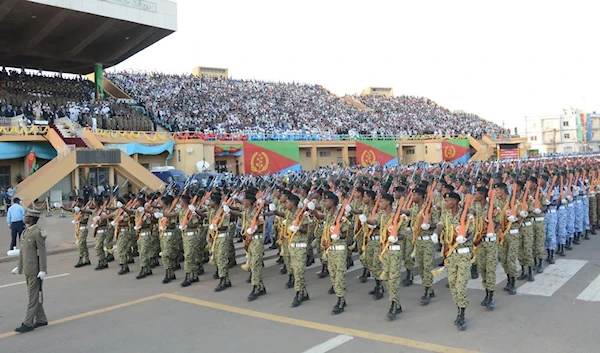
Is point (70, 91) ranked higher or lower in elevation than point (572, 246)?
higher

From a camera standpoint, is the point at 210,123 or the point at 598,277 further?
the point at 210,123

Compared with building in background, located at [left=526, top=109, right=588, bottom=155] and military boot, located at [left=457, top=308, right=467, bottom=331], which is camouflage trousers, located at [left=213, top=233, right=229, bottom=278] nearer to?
military boot, located at [left=457, top=308, right=467, bottom=331]

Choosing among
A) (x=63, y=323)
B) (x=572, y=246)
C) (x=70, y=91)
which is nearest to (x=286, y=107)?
(x=70, y=91)

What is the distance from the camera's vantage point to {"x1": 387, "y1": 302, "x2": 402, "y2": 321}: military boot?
621 centimetres

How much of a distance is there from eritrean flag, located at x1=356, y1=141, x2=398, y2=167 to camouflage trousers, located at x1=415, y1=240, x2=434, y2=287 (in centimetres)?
2689

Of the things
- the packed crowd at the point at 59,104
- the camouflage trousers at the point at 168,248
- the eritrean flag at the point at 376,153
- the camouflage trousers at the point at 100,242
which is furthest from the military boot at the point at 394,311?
the eritrean flag at the point at 376,153

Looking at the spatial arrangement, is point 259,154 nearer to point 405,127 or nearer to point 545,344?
point 405,127

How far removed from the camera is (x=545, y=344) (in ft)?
16.5

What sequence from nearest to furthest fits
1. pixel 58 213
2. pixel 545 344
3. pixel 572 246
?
1. pixel 545 344
2. pixel 572 246
3. pixel 58 213

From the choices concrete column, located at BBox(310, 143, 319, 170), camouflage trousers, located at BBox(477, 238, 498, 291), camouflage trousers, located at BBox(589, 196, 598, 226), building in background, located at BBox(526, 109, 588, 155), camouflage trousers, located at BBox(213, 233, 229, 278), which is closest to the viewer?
camouflage trousers, located at BBox(477, 238, 498, 291)

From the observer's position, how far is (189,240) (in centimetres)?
877

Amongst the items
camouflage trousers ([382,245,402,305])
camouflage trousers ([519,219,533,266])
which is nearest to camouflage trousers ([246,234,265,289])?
camouflage trousers ([382,245,402,305])

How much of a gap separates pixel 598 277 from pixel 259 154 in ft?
74.6

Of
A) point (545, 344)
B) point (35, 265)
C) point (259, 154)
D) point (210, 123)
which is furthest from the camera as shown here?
point (210, 123)
